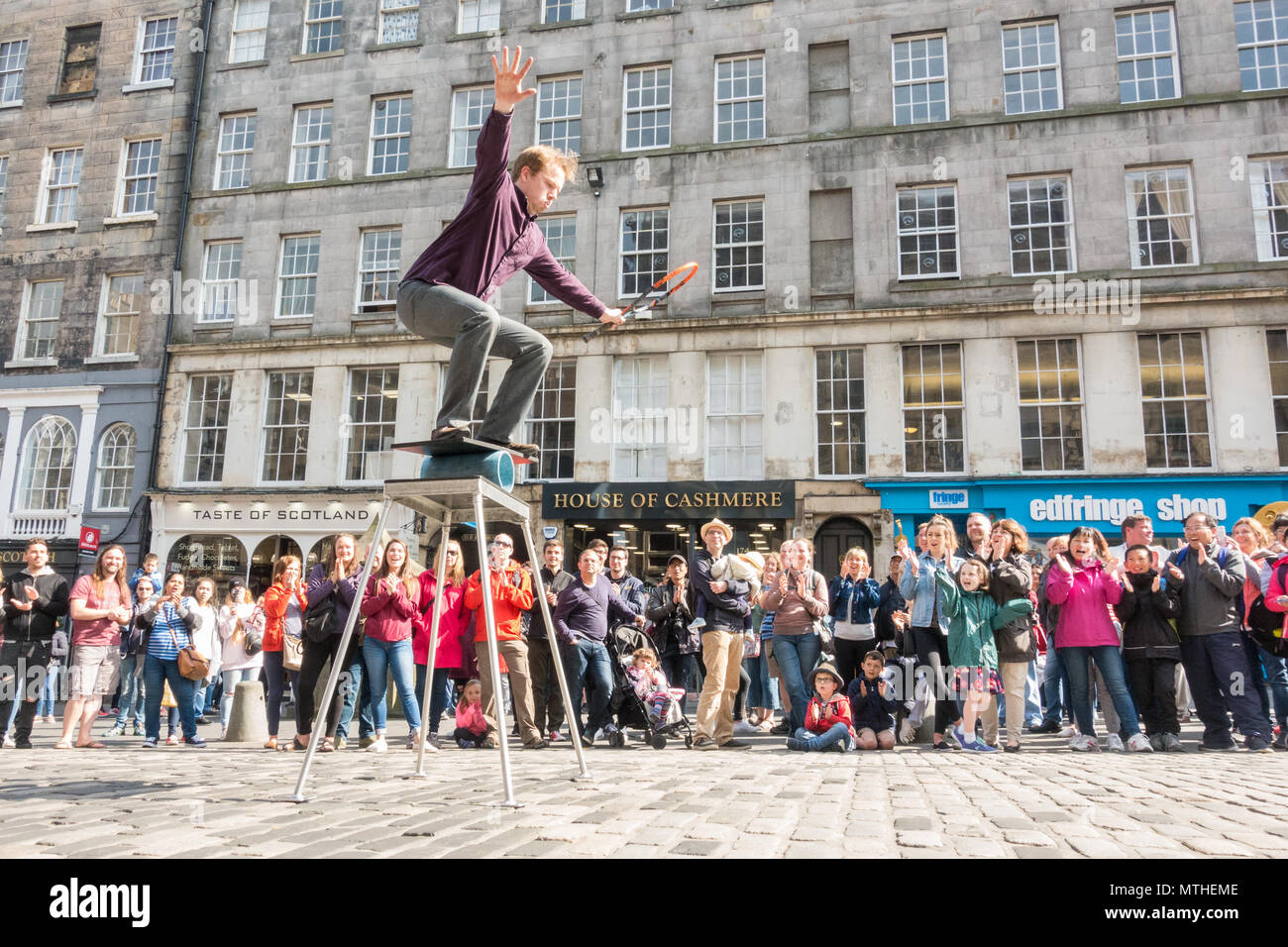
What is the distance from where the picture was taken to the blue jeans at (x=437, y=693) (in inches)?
412

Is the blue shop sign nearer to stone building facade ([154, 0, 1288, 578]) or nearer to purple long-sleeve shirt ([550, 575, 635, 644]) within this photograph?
stone building facade ([154, 0, 1288, 578])

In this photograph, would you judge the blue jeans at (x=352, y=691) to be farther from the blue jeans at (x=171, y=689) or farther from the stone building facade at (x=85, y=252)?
the stone building facade at (x=85, y=252)

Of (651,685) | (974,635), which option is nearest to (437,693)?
(651,685)

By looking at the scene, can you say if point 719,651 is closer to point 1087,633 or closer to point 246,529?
point 1087,633

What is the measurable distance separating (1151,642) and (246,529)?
21288mm

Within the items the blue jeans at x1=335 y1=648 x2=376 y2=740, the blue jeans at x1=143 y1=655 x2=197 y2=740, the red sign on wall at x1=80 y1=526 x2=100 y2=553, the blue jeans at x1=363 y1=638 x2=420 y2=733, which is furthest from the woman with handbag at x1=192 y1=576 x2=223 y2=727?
the red sign on wall at x1=80 y1=526 x2=100 y2=553

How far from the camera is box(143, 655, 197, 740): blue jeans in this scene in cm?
1034

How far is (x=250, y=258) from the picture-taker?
2525 centimetres

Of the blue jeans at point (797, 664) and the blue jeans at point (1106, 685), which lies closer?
the blue jeans at point (1106, 685)

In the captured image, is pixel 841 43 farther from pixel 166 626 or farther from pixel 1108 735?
pixel 166 626

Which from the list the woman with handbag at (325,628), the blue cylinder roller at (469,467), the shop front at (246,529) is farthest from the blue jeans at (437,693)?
the shop front at (246,529)

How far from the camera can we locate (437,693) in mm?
11023

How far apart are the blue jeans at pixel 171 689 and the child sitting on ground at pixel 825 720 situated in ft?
22.9
